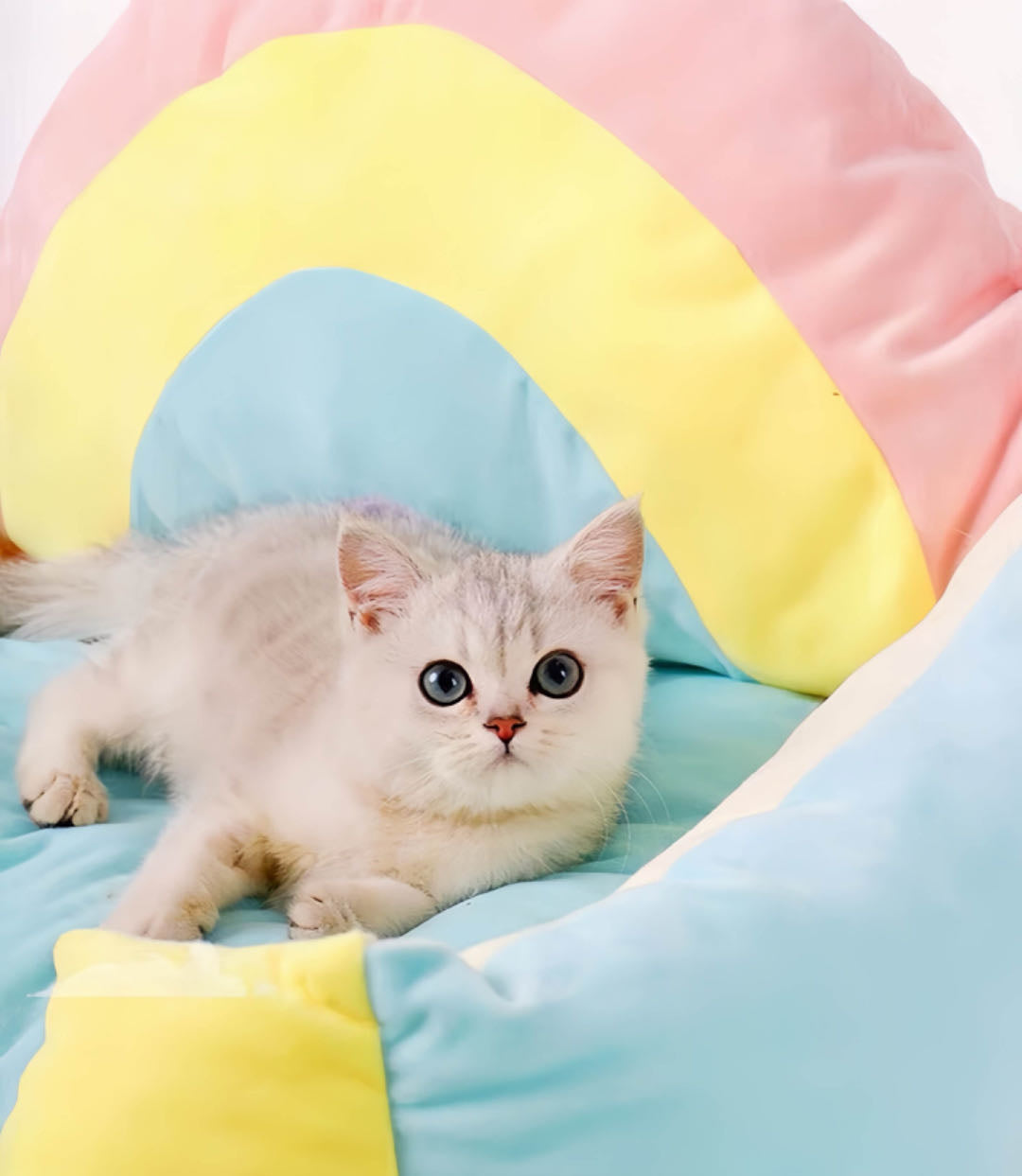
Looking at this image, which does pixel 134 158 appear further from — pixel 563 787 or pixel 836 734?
pixel 836 734

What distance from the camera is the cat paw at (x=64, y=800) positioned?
1.08 meters

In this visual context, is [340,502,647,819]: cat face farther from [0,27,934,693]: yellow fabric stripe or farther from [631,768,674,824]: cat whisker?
[0,27,934,693]: yellow fabric stripe

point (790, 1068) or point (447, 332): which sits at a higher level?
point (447, 332)

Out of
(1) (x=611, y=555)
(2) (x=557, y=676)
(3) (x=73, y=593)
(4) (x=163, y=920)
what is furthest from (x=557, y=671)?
(3) (x=73, y=593)

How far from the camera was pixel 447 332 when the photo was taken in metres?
1.23

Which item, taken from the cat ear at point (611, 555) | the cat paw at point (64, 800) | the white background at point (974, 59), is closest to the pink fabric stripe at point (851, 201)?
the cat ear at point (611, 555)

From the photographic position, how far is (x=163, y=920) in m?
0.87

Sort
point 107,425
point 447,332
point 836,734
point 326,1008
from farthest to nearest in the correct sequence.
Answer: point 107,425
point 447,332
point 836,734
point 326,1008

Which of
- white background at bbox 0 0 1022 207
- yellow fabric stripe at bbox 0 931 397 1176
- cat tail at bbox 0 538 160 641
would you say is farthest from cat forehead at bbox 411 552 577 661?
white background at bbox 0 0 1022 207

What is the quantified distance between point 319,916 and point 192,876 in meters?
0.12

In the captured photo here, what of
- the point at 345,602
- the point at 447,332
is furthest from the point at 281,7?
the point at 345,602

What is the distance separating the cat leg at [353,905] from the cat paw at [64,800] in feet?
0.80

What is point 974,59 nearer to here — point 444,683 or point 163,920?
point 444,683

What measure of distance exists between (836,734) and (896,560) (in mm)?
313
